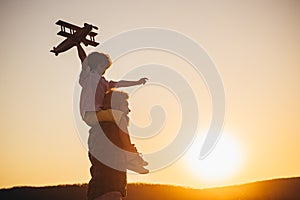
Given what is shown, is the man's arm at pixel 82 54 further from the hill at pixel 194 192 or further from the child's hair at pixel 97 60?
the hill at pixel 194 192

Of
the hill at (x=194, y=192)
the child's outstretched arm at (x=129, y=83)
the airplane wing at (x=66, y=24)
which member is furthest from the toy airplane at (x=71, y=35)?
the hill at (x=194, y=192)

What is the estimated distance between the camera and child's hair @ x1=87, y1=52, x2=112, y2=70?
751 cm

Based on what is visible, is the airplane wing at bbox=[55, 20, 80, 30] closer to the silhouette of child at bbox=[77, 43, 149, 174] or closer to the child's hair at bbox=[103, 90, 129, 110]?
the silhouette of child at bbox=[77, 43, 149, 174]

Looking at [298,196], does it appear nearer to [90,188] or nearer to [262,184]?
[262,184]

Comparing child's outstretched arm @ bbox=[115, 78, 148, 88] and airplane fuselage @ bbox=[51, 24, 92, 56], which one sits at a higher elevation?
airplane fuselage @ bbox=[51, 24, 92, 56]

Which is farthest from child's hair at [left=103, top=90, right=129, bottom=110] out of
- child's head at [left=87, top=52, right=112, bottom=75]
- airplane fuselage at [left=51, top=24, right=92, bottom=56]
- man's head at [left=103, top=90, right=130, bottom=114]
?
airplane fuselage at [left=51, top=24, right=92, bottom=56]

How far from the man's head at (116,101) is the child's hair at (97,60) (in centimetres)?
51

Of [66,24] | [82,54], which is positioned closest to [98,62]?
[82,54]

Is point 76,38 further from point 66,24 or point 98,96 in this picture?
point 98,96

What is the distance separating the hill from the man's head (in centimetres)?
1270

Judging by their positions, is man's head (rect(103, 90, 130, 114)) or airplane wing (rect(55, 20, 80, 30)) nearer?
man's head (rect(103, 90, 130, 114))

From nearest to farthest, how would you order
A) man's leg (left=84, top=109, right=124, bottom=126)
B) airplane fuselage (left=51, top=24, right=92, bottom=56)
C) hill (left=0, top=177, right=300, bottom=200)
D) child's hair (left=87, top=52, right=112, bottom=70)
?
man's leg (left=84, top=109, right=124, bottom=126), child's hair (left=87, top=52, right=112, bottom=70), airplane fuselage (left=51, top=24, right=92, bottom=56), hill (left=0, top=177, right=300, bottom=200)

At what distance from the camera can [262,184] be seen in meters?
21.7

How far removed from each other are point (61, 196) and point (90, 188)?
59.9 feet
